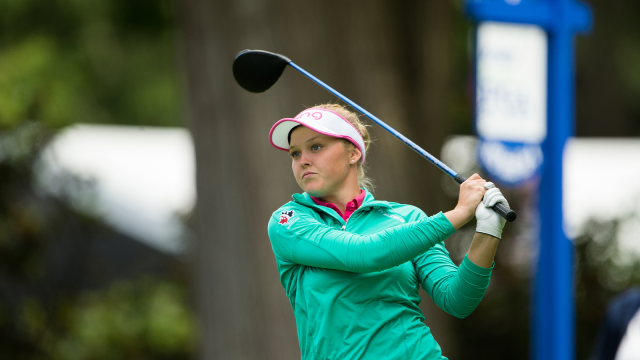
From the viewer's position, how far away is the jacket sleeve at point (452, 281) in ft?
5.81

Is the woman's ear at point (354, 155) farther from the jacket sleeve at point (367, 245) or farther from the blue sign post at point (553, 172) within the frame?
the blue sign post at point (553, 172)

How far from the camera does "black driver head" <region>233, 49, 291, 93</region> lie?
2.08m

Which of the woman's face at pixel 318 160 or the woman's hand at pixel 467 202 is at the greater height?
the woman's face at pixel 318 160

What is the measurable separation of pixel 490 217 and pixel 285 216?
53cm

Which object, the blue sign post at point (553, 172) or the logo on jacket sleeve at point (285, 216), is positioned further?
the blue sign post at point (553, 172)

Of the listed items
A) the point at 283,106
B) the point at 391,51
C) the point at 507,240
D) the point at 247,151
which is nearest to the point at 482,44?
the point at 391,51

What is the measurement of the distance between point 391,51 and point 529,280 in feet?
10.5

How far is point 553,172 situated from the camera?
492 centimetres

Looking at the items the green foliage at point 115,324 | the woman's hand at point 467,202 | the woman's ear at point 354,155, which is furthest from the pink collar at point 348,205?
the green foliage at point 115,324

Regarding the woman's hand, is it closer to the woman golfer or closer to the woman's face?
the woman golfer

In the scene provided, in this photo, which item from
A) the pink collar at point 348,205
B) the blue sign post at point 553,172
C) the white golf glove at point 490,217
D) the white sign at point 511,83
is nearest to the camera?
the white golf glove at point 490,217

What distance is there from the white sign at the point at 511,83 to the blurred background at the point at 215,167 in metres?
0.19

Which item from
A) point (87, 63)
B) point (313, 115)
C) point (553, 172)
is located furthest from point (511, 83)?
point (87, 63)

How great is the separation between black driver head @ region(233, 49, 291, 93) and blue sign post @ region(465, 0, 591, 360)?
314 cm
